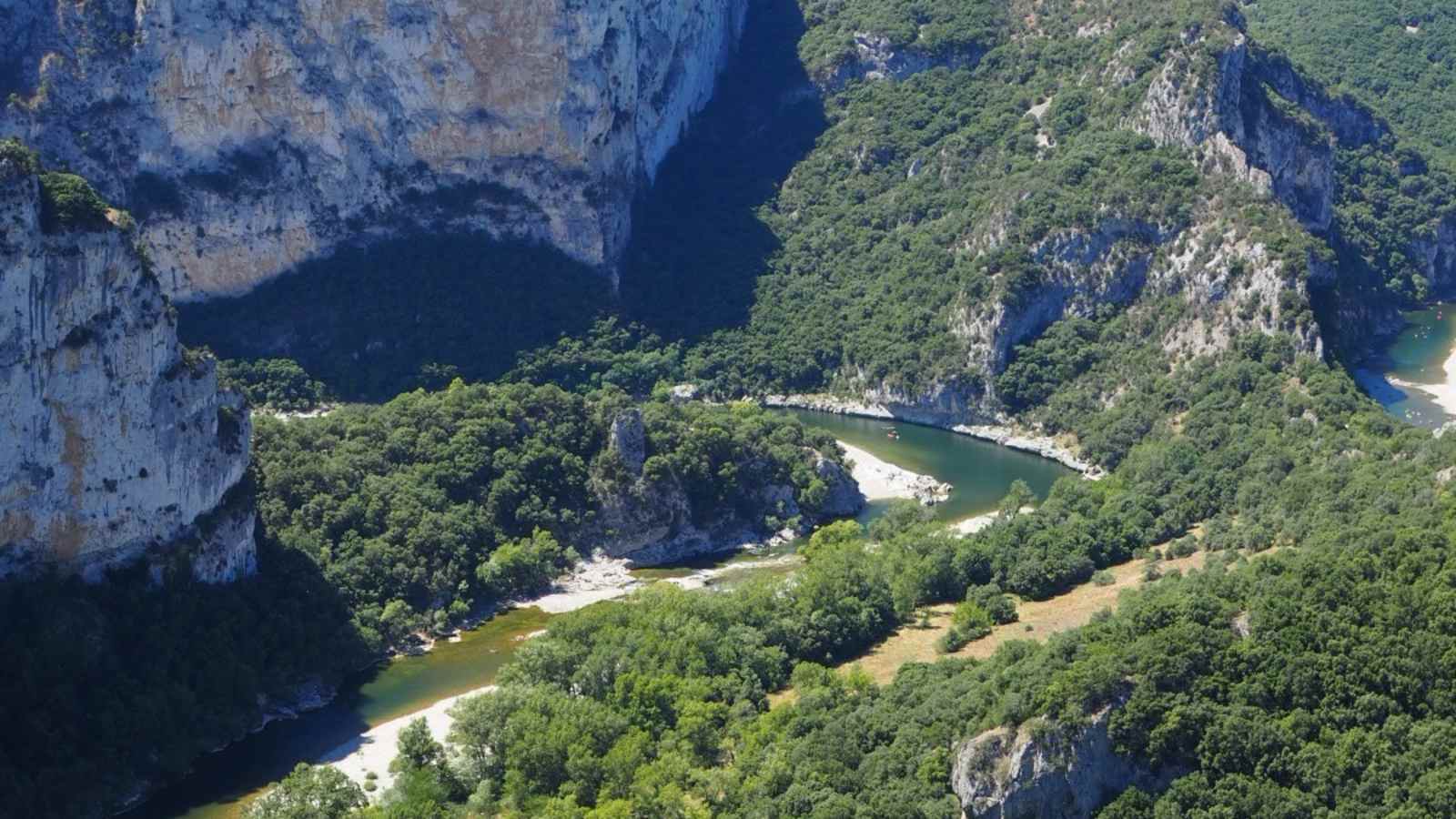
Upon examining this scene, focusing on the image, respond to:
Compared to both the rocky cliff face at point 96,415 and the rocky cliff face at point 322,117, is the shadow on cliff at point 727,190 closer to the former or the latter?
the rocky cliff face at point 322,117

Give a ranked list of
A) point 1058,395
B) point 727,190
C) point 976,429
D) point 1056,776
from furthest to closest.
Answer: point 727,190 < point 976,429 < point 1058,395 < point 1056,776

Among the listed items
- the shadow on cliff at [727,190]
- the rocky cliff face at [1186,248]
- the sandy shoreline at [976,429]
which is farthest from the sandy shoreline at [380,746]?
the shadow on cliff at [727,190]

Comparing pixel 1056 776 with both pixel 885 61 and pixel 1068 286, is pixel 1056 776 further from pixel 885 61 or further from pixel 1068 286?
pixel 885 61

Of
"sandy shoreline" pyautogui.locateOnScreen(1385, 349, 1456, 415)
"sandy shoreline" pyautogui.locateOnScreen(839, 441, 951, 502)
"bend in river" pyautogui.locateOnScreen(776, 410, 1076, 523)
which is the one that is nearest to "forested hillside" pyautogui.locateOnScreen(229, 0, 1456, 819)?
"bend in river" pyautogui.locateOnScreen(776, 410, 1076, 523)

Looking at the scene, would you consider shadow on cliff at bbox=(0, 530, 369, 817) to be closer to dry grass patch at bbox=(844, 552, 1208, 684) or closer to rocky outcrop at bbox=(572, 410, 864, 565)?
rocky outcrop at bbox=(572, 410, 864, 565)

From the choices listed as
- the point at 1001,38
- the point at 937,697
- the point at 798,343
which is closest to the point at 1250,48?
the point at 1001,38

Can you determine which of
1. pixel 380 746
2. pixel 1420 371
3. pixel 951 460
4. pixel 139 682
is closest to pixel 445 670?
pixel 380 746
